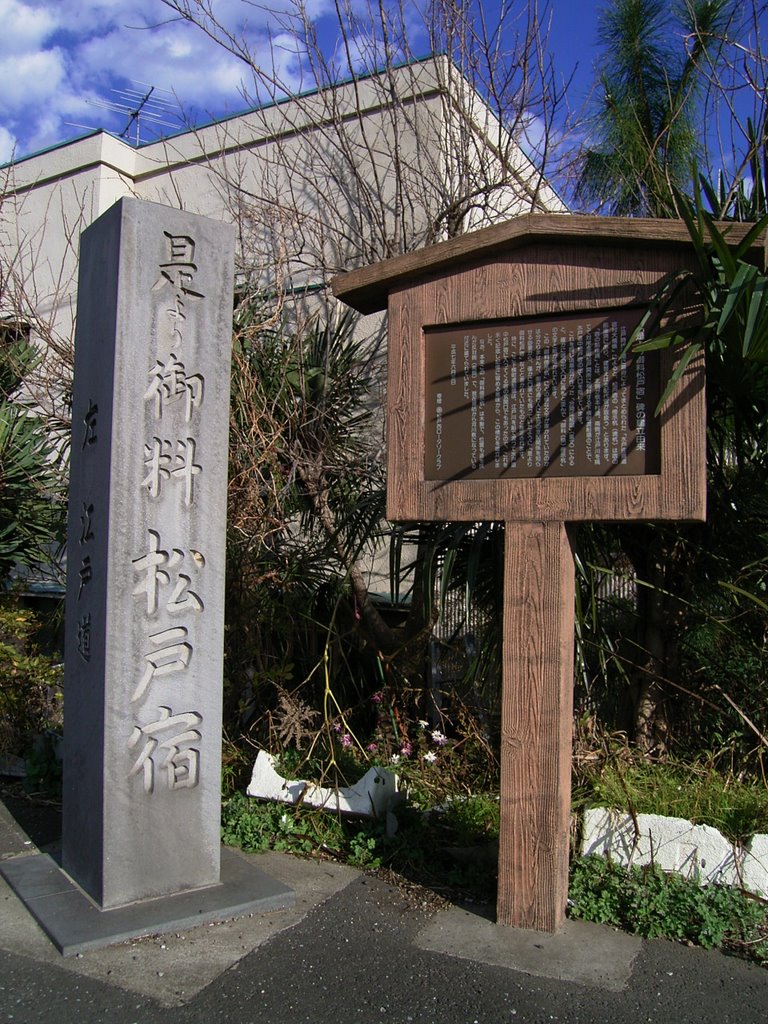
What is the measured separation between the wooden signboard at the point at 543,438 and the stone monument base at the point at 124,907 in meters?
1.20

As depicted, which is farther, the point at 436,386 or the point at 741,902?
the point at 436,386

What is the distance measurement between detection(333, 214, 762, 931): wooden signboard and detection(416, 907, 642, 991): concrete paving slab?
9 centimetres

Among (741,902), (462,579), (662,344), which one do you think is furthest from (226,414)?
(741,902)

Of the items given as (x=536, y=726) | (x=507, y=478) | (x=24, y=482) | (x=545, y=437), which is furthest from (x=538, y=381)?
(x=24, y=482)

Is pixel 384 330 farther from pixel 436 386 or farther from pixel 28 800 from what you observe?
pixel 28 800

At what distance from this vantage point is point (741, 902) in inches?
152

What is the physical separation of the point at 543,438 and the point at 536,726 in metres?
1.25

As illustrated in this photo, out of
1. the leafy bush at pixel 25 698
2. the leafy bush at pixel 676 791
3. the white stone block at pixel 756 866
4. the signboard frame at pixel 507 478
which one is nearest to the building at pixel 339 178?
the leafy bush at pixel 25 698

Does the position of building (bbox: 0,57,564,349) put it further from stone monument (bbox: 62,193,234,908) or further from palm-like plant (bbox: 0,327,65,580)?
stone monument (bbox: 62,193,234,908)

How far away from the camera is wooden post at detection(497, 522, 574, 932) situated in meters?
3.82

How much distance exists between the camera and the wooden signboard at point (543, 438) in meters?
3.77

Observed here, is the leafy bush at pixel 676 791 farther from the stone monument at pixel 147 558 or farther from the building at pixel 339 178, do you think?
the building at pixel 339 178

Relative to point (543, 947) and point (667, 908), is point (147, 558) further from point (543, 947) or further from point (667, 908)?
point (667, 908)

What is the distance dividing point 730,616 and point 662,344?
6.16 ft
